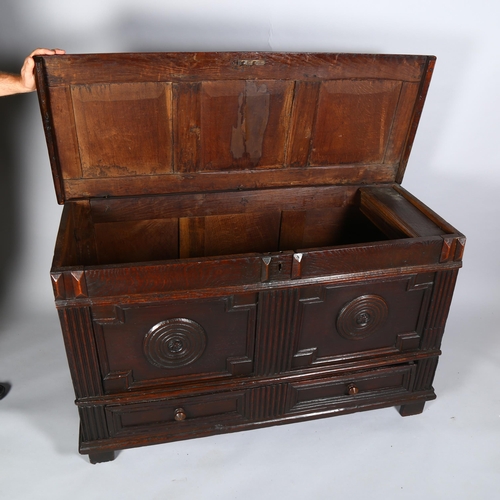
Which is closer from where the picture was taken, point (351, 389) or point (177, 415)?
point (177, 415)

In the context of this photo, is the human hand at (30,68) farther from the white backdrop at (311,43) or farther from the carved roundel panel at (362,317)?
the carved roundel panel at (362,317)

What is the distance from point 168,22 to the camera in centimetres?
253

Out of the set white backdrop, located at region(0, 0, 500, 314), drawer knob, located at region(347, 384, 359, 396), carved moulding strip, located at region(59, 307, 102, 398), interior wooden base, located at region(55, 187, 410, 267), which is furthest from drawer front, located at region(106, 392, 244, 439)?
white backdrop, located at region(0, 0, 500, 314)

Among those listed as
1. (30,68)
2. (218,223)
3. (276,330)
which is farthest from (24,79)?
(276,330)

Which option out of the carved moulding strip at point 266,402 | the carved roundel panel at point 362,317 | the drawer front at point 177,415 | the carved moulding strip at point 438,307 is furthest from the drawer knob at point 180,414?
the carved moulding strip at point 438,307

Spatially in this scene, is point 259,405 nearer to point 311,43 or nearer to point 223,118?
point 223,118

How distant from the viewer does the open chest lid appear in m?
2.20

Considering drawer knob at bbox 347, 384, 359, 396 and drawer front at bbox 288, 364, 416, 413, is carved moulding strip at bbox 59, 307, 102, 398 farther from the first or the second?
drawer knob at bbox 347, 384, 359, 396

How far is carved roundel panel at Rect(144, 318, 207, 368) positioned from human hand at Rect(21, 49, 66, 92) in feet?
3.30

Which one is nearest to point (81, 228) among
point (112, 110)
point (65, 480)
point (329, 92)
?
point (112, 110)

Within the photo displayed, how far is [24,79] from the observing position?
7.15ft

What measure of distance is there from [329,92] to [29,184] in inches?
59.7

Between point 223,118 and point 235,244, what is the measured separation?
2.01 ft

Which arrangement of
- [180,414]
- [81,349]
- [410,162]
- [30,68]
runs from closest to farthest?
[81,349] < [30,68] < [180,414] < [410,162]
